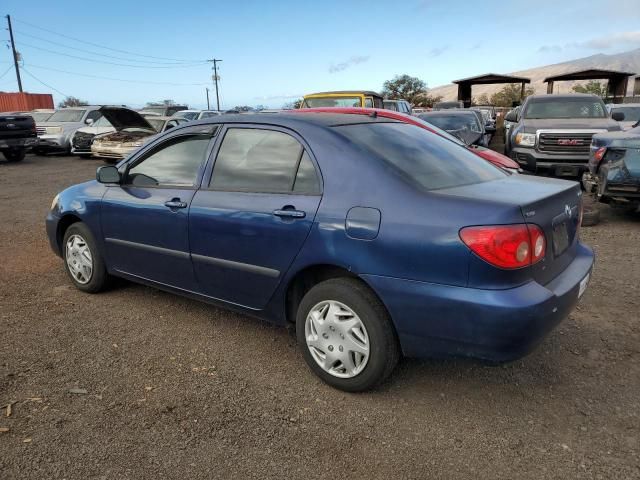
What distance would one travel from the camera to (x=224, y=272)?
3.47 meters

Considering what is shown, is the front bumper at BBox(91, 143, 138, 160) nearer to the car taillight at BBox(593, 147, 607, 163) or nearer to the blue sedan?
the blue sedan

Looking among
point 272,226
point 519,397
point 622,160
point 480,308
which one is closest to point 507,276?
point 480,308

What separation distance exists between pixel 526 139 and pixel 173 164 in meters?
8.06

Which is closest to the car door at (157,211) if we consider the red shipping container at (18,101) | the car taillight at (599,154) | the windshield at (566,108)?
the car taillight at (599,154)

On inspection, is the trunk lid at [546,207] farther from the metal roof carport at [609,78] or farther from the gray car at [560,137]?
the metal roof carport at [609,78]

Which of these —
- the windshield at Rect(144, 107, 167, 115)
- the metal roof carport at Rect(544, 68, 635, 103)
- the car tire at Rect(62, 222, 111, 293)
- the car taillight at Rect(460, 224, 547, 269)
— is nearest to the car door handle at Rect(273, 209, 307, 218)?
the car taillight at Rect(460, 224, 547, 269)

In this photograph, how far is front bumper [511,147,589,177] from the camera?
9508 mm

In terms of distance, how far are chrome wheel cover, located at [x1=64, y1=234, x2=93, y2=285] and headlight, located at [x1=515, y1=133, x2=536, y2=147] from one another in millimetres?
8301

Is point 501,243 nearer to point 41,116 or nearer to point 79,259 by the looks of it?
point 79,259

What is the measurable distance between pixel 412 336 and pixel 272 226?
1044 mm

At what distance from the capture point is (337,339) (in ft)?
9.84

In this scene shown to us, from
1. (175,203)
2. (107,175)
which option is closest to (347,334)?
(175,203)

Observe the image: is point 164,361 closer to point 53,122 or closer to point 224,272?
point 224,272

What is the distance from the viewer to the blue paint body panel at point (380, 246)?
8.34 ft
